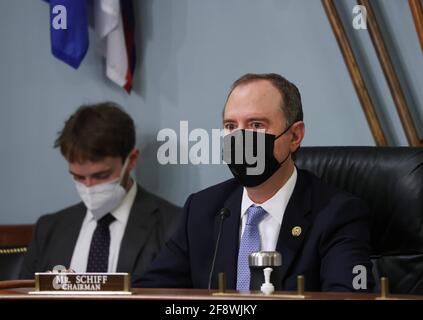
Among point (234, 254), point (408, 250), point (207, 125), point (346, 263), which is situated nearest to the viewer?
point (346, 263)

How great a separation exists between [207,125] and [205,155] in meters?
0.11

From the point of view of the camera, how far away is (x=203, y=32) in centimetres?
327

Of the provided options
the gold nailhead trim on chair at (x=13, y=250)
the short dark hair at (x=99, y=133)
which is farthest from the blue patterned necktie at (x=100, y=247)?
the gold nailhead trim on chair at (x=13, y=250)

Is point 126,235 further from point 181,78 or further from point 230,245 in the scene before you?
point 230,245

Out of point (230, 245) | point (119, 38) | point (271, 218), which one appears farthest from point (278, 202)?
point (119, 38)

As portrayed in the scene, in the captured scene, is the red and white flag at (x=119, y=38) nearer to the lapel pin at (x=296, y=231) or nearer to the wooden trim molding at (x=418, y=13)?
the wooden trim molding at (x=418, y=13)

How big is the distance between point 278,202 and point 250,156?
142mm

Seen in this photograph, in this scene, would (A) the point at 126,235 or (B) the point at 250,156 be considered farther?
(A) the point at 126,235

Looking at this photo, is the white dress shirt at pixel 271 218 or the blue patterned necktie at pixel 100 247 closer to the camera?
the white dress shirt at pixel 271 218

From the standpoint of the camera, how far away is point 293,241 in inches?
89.8

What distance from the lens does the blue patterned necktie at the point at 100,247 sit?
3000 mm
